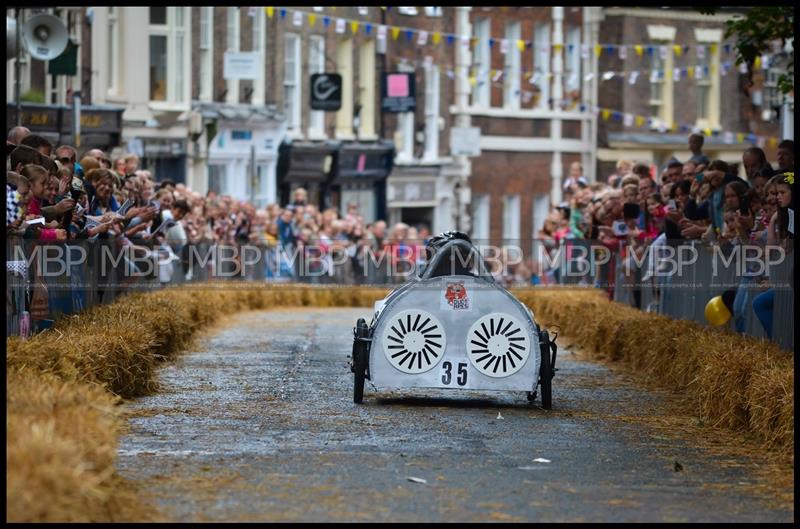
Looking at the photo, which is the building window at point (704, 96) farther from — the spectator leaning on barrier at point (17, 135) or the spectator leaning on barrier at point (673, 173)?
the spectator leaning on barrier at point (17, 135)

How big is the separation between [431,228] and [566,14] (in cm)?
851

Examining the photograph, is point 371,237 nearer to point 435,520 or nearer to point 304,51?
point 304,51

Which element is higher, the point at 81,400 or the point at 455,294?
the point at 455,294

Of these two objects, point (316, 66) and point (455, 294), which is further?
point (316, 66)

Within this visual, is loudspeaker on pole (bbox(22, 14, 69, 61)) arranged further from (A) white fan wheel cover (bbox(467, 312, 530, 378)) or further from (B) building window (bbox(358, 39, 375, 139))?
(B) building window (bbox(358, 39, 375, 139))

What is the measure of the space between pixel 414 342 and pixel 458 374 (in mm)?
428

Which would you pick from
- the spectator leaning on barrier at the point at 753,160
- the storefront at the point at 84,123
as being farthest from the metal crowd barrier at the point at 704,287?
the storefront at the point at 84,123

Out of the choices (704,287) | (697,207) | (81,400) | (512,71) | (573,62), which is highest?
(573,62)

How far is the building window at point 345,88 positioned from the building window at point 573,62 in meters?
9.25

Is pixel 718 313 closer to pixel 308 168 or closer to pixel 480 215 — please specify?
pixel 308 168

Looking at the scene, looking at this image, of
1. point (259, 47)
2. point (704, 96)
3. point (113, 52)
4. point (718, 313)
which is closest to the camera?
point (718, 313)

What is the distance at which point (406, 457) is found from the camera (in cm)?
1263

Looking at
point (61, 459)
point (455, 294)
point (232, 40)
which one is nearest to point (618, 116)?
Result: point (232, 40)

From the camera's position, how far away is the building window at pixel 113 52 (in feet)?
149
